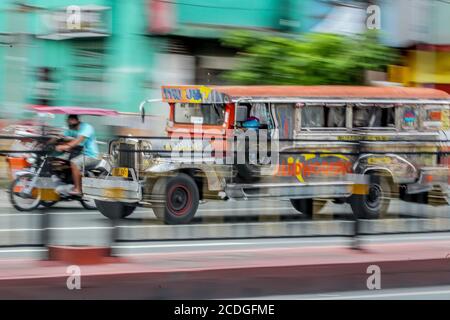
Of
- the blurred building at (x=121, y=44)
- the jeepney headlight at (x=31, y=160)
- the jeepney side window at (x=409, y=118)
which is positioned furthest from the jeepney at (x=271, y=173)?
the blurred building at (x=121, y=44)

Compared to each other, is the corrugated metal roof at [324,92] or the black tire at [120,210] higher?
the corrugated metal roof at [324,92]

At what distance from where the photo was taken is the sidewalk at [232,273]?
711 cm

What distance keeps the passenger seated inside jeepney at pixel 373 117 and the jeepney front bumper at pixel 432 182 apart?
5476 millimetres

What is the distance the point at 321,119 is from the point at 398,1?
9.28m

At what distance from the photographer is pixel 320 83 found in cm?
1973

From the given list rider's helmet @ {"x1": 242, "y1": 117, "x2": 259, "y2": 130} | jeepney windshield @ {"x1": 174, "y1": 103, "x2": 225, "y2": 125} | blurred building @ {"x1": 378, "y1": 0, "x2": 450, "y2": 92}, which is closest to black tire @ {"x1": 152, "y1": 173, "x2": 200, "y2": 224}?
rider's helmet @ {"x1": 242, "y1": 117, "x2": 259, "y2": 130}

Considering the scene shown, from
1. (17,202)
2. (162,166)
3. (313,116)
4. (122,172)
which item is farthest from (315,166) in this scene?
(313,116)

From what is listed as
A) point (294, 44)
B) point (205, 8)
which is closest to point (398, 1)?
point (294, 44)

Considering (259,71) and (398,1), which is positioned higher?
(398,1)

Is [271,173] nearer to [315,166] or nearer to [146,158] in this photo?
[315,166]

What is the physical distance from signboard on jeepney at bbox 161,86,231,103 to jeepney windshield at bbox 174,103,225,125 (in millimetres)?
90

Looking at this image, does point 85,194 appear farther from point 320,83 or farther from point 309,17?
point 309,17

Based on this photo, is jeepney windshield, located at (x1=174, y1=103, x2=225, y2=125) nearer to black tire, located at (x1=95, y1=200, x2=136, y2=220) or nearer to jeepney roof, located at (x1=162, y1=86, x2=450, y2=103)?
jeepney roof, located at (x1=162, y1=86, x2=450, y2=103)

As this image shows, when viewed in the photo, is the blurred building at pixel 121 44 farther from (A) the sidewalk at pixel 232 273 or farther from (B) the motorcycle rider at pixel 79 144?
(A) the sidewalk at pixel 232 273
